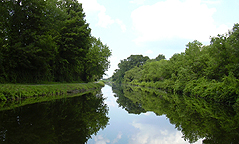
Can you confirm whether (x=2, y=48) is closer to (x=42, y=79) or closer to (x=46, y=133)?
(x=42, y=79)

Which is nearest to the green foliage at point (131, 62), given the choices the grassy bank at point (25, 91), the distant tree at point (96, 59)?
the distant tree at point (96, 59)

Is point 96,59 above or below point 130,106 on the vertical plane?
above

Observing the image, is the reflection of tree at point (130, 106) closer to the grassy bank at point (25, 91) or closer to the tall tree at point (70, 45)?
the grassy bank at point (25, 91)

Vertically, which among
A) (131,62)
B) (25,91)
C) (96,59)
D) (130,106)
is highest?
(131,62)

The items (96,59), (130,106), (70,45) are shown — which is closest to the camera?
(130,106)

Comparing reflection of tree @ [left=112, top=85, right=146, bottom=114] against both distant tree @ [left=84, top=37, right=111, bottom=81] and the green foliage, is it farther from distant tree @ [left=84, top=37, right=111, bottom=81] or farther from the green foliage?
the green foliage

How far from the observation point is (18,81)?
1914 cm

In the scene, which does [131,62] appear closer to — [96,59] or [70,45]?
[96,59]

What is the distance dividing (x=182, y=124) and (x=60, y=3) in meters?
31.3

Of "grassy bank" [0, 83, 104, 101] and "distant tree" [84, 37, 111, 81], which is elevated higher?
"distant tree" [84, 37, 111, 81]

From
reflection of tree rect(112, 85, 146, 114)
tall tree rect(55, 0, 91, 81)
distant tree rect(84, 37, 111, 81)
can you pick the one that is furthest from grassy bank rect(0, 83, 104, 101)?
distant tree rect(84, 37, 111, 81)

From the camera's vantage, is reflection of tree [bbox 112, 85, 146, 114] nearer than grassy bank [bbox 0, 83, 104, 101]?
Yes

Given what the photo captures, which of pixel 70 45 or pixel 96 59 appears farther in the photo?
pixel 96 59

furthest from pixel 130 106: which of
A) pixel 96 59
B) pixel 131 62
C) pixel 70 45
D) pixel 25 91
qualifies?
pixel 131 62
